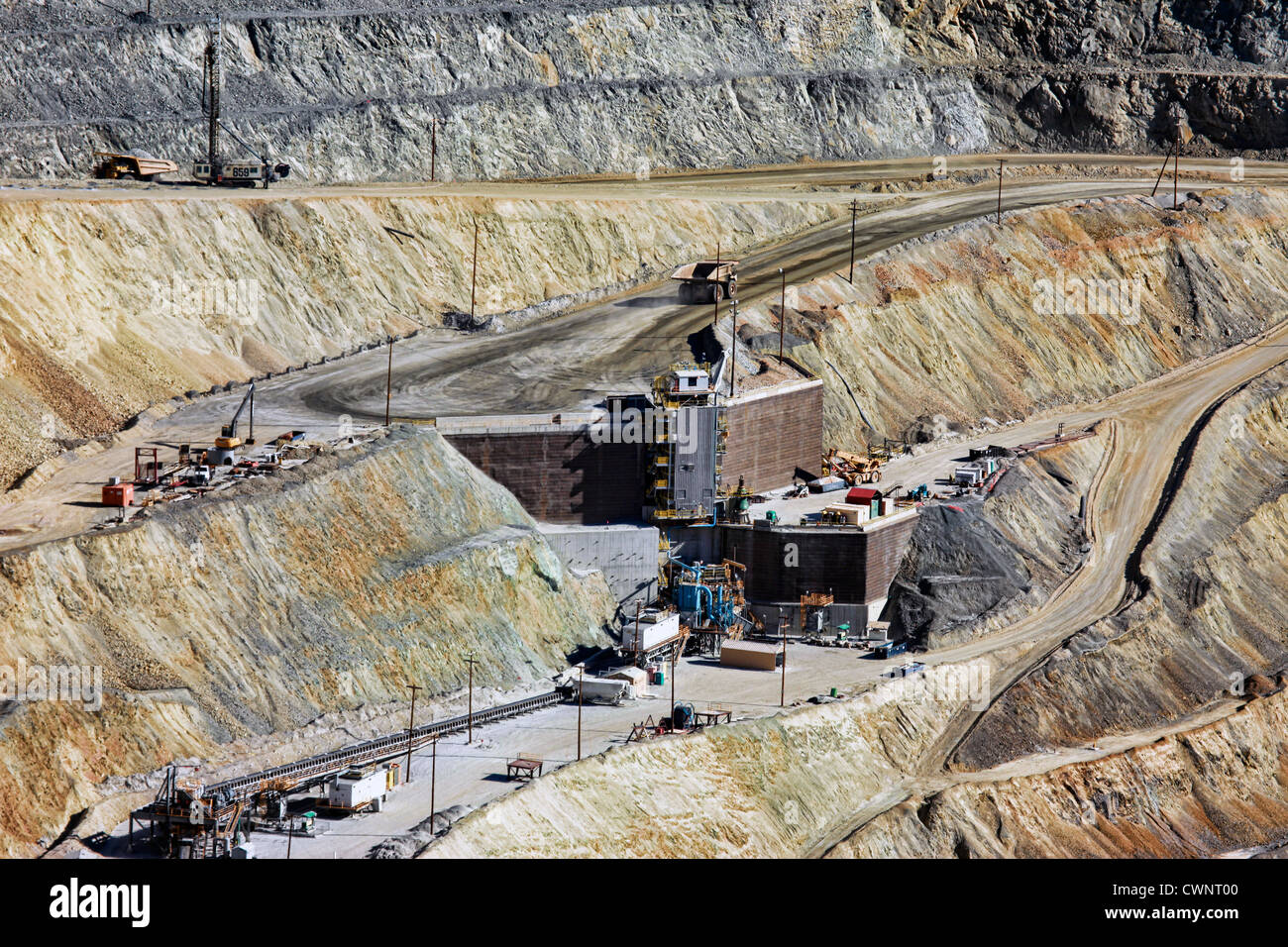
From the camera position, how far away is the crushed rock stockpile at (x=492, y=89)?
103188 mm

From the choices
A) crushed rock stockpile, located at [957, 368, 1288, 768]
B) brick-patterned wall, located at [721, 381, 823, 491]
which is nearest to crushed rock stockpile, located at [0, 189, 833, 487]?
brick-patterned wall, located at [721, 381, 823, 491]

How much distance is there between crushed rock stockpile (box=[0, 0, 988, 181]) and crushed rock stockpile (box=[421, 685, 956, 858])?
49.1 meters

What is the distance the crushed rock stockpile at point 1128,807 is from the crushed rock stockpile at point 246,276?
36.1m

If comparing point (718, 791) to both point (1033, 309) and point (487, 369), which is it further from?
point (1033, 309)

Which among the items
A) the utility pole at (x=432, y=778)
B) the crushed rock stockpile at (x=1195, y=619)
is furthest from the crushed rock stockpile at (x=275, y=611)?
the crushed rock stockpile at (x=1195, y=619)

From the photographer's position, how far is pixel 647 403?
8344 cm

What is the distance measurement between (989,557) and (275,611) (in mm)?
34471

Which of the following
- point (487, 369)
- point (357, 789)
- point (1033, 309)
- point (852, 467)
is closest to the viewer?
point (357, 789)

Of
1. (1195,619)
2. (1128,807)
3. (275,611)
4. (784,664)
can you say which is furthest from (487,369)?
(1128,807)

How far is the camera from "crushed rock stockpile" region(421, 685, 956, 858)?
59.2 m

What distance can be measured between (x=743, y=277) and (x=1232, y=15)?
61.6 m

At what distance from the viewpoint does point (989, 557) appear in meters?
86.1

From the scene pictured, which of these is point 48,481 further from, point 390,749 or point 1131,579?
point 1131,579

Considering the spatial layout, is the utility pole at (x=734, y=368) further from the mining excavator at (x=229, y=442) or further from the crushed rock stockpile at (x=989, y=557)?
the mining excavator at (x=229, y=442)
